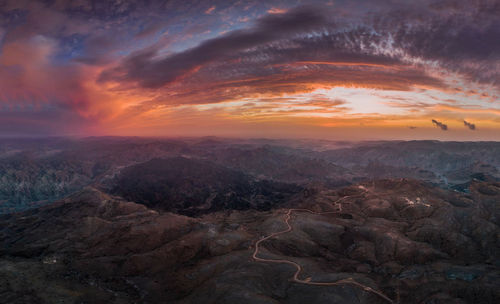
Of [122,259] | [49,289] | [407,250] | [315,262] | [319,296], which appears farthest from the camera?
[407,250]

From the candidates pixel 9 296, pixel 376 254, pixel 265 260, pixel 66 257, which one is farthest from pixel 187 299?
pixel 376 254

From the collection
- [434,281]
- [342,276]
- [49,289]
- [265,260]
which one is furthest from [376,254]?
[49,289]

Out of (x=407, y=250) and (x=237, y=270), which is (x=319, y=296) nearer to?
(x=237, y=270)

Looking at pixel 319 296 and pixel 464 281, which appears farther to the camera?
pixel 464 281

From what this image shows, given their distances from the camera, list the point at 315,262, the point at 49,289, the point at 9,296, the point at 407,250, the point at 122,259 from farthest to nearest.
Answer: the point at 407,250 < the point at 122,259 < the point at 315,262 < the point at 49,289 < the point at 9,296

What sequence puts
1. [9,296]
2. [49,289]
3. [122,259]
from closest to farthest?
[9,296]
[49,289]
[122,259]

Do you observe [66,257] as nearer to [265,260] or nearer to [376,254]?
[265,260]

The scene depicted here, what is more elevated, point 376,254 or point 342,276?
point 342,276

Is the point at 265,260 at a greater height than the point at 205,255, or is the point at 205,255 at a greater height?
the point at 265,260

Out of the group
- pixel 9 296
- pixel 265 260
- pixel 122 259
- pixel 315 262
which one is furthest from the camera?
pixel 122 259
